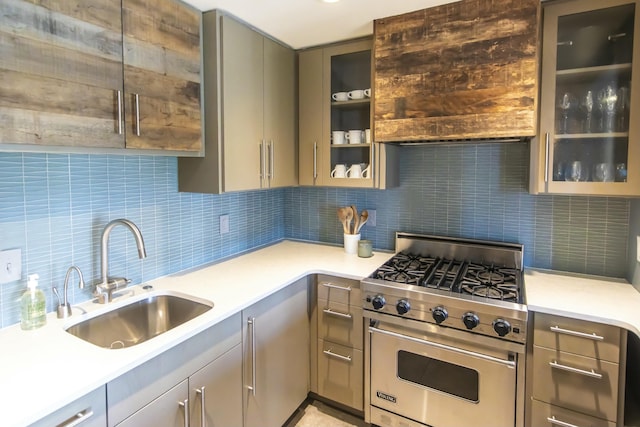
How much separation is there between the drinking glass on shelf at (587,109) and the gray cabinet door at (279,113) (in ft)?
5.09

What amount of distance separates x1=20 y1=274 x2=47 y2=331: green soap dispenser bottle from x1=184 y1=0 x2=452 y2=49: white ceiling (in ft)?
4.39

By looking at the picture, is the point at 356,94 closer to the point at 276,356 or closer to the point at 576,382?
the point at 276,356

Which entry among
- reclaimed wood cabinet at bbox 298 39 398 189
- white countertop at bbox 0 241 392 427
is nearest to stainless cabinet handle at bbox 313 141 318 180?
reclaimed wood cabinet at bbox 298 39 398 189

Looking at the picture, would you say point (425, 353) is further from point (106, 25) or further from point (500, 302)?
point (106, 25)

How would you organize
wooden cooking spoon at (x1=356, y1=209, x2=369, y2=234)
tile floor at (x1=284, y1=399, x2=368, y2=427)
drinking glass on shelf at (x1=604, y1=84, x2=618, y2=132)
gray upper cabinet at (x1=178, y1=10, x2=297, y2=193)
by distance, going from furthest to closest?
wooden cooking spoon at (x1=356, y1=209, x2=369, y2=234)
tile floor at (x1=284, y1=399, x2=368, y2=427)
gray upper cabinet at (x1=178, y1=10, x2=297, y2=193)
drinking glass on shelf at (x1=604, y1=84, x2=618, y2=132)

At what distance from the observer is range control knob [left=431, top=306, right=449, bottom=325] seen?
1642mm

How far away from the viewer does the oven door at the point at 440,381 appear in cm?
160

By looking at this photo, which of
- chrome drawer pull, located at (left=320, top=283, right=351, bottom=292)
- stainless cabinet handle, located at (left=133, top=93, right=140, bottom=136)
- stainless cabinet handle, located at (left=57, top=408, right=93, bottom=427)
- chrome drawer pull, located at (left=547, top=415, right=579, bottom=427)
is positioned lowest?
chrome drawer pull, located at (left=547, top=415, right=579, bottom=427)

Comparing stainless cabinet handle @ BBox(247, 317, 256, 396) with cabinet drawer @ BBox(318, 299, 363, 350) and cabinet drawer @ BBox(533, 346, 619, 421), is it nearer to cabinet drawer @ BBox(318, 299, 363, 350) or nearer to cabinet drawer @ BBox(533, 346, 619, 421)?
cabinet drawer @ BBox(318, 299, 363, 350)

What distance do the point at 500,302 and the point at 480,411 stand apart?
20.6 inches

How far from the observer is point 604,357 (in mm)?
1425

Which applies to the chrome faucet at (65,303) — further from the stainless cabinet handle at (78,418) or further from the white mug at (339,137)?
the white mug at (339,137)

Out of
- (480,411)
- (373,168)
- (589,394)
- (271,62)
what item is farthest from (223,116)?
(589,394)

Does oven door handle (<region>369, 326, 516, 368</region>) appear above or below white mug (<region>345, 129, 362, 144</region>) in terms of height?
below
